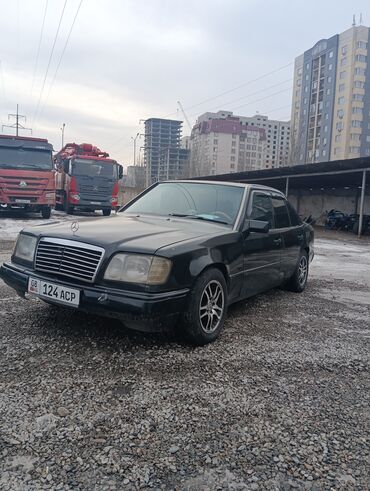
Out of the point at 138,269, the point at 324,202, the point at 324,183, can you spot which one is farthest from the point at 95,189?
the point at 138,269

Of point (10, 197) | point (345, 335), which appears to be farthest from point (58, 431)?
point (10, 197)

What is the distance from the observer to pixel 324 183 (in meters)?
23.4

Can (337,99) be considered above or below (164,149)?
above

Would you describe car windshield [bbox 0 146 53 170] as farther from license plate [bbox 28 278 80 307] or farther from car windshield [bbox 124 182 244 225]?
license plate [bbox 28 278 80 307]

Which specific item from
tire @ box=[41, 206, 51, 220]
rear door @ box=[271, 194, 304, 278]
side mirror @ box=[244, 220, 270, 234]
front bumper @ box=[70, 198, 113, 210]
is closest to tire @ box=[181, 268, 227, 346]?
side mirror @ box=[244, 220, 270, 234]

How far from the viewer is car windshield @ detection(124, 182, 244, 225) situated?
4516mm

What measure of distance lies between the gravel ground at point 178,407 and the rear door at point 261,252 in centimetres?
52

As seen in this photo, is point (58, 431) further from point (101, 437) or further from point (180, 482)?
point (180, 482)

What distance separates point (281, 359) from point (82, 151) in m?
19.2

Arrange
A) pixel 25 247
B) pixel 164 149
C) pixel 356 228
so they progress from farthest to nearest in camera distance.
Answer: pixel 164 149 < pixel 356 228 < pixel 25 247

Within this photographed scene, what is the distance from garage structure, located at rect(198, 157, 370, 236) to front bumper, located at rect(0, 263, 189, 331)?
1467 centimetres

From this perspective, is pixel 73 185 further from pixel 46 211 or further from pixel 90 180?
pixel 46 211

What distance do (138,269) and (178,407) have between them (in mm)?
1072

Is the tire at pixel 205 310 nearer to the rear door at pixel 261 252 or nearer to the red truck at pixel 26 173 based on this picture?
the rear door at pixel 261 252
